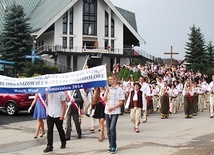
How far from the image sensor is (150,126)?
1652cm

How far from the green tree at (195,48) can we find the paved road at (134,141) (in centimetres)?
4660

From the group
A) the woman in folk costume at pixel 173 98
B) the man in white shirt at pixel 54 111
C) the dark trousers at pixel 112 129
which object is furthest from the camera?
the woman in folk costume at pixel 173 98

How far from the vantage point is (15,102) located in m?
21.1

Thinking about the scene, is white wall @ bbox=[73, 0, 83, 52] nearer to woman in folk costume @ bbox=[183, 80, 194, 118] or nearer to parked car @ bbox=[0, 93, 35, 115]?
parked car @ bbox=[0, 93, 35, 115]

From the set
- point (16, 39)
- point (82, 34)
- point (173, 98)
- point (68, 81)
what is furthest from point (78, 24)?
point (68, 81)

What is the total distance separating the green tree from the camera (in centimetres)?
6297

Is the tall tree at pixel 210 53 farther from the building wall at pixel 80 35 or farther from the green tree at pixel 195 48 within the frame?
the building wall at pixel 80 35

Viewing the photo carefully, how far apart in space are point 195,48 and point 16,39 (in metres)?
29.9

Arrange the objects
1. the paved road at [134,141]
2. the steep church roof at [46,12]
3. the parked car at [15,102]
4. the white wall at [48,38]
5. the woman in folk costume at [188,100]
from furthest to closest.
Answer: the white wall at [48,38]
the steep church roof at [46,12]
the parked car at [15,102]
the woman in folk costume at [188,100]
the paved road at [134,141]

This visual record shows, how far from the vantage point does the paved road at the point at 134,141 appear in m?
10.7

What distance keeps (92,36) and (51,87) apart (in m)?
46.6

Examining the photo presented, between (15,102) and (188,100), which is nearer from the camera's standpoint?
(188,100)

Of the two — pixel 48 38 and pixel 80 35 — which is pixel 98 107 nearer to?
pixel 80 35

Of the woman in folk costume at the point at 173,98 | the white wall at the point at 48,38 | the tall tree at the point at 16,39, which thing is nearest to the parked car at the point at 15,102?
the woman in folk costume at the point at 173,98
